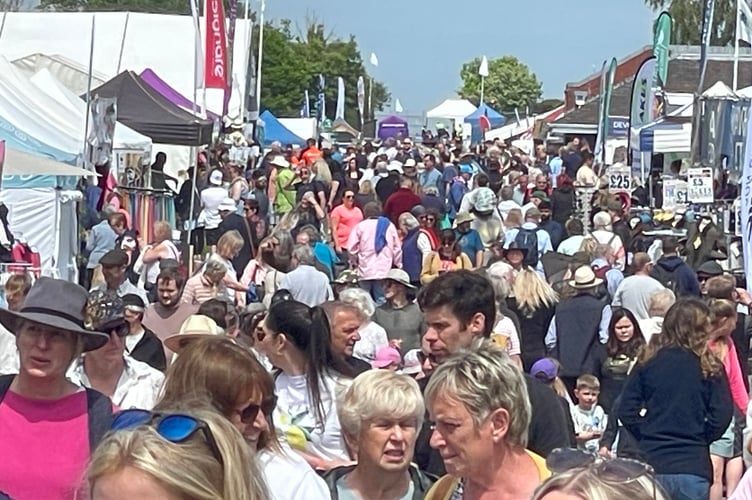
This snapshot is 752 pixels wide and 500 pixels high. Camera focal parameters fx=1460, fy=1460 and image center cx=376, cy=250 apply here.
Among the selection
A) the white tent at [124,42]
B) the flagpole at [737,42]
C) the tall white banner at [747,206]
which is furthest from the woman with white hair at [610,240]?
the white tent at [124,42]

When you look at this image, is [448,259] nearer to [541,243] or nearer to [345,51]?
[541,243]

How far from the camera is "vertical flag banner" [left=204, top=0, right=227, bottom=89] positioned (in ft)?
83.7

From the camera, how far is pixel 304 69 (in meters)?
95.8

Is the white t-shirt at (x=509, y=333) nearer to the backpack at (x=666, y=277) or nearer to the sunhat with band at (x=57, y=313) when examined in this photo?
the sunhat with band at (x=57, y=313)

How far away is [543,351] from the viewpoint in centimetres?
1113

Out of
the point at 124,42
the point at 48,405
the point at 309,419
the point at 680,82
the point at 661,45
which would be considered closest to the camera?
the point at 48,405

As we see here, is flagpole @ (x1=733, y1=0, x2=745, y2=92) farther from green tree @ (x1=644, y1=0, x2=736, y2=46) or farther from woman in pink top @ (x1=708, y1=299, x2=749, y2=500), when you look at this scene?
green tree @ (x1=644, y1=0, x2=736, y2=46)

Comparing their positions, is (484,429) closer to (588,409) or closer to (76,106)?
(588,409)

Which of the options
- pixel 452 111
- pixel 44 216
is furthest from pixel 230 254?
pixel 452 111

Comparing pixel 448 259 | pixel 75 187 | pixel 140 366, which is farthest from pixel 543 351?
pixel 75 187

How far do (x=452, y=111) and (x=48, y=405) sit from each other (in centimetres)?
7212

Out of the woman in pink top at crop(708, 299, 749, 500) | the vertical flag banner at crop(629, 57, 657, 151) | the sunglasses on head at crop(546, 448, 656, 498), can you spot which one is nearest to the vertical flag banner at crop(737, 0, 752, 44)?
the vertical flag banner at crop(629, 57, 657, 151)

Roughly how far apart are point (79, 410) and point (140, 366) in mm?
1859

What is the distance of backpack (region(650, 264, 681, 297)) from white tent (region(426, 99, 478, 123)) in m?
60.4
